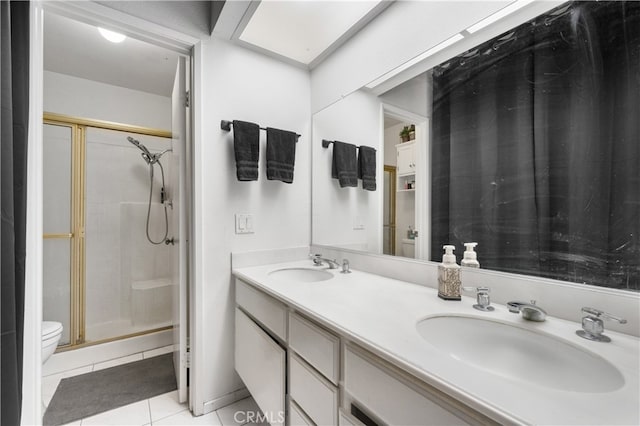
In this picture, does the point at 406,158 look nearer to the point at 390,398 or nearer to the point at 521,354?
the point at 521,354

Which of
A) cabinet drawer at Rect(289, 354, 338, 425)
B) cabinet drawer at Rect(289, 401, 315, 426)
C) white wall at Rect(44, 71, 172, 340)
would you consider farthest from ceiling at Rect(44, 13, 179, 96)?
cabinet drawer at Rect(289, 401, 315, 426)

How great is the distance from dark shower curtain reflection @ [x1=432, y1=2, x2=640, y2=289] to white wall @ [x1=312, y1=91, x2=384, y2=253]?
0.42m

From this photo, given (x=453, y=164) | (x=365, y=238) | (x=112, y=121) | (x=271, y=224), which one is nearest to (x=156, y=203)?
(x=112, y=121)

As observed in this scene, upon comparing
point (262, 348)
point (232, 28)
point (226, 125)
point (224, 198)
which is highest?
point (232, 28)

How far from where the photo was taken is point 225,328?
158 centimetres

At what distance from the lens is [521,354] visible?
0.73 metres

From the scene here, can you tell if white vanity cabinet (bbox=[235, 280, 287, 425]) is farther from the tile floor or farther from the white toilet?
the white toilet

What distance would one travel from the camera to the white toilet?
1576 mm

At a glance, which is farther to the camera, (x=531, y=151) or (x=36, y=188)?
(x=36, y=188)

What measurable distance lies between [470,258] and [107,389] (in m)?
2.32

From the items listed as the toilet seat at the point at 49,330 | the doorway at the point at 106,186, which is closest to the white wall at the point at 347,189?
the doorway at the point at 106,186

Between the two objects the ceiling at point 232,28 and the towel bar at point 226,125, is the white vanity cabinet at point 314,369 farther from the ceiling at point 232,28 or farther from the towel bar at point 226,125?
the ceiling at point 232,28

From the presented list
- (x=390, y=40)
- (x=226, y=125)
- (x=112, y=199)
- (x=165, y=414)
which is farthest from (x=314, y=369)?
(x=112, y=199)

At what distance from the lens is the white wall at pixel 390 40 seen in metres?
1.07
